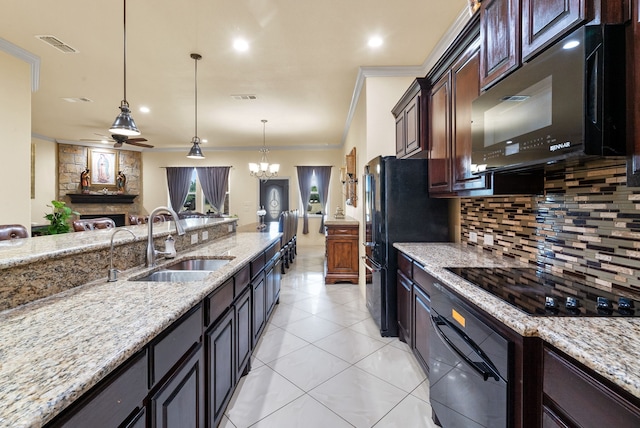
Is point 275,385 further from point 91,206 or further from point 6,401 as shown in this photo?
point 91,206

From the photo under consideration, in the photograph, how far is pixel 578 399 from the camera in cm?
80

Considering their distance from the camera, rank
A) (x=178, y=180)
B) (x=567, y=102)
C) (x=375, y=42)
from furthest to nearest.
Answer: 1. (x=178, y=180)
2. (x=375, y=42)
3. (x=567, y=102)

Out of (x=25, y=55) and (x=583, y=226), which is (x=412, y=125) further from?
(x=25, y=55)

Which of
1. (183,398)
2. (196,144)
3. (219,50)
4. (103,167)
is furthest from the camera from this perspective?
(103,167)

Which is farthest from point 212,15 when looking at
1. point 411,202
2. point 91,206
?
point 91,206

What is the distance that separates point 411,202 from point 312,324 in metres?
1.62

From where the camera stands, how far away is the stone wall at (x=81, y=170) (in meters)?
7.54

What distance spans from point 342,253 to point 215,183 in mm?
5279

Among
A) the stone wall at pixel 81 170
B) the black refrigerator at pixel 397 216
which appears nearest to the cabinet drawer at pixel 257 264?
the black refrigerator at pixel 397 216


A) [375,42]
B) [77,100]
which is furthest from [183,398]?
[77,100]

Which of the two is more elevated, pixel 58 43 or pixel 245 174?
pixel 58 43

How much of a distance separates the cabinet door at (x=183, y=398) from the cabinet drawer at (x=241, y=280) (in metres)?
0.55

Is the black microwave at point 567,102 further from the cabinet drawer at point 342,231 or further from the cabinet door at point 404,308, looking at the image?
the cabinet drawer at point 342,231

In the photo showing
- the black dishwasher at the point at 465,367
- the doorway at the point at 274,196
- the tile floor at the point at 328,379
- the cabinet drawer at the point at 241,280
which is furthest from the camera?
the doorway at the point at 274,196
